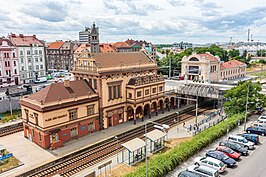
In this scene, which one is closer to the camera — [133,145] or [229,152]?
[229,152]

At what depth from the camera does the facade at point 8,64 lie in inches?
2896

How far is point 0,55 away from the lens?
238 ft

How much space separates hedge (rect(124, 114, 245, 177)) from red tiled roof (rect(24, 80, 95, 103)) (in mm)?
17472

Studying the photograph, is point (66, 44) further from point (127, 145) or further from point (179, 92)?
point (127, 145)

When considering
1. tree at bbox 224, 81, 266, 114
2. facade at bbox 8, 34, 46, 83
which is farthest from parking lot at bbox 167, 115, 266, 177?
facade at bbox 8, 34, 46, 83

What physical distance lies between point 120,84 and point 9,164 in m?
23.5

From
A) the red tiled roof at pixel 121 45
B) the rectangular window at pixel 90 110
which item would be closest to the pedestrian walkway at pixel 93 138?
the rectangular window at pixel 90 110

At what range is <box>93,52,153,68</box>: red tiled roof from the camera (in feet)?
146

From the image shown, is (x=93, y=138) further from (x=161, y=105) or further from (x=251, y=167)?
(x=251, y=167)

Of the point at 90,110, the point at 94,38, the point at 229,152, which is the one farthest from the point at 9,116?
the point at 229,152

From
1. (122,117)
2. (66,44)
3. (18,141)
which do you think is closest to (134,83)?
(122,117)

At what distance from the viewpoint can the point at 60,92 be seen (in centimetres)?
3800

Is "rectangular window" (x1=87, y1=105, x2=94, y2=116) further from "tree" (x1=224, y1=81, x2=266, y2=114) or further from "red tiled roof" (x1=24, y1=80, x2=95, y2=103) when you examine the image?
"tree" (x1=224, y1=81, x2=266, y2=114)

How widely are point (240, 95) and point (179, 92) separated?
16.0 meters
